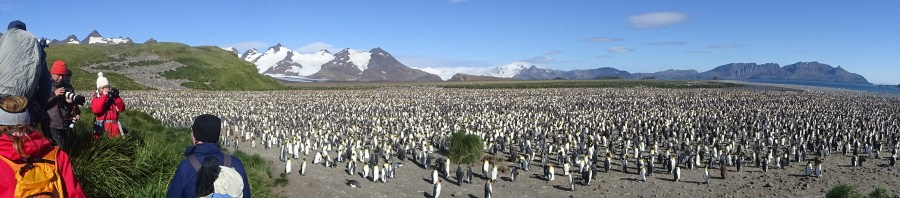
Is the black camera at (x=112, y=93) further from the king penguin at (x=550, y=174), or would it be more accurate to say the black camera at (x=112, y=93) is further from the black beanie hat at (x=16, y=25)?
the king penguin at (x=550, y=174)

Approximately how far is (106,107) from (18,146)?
459cm

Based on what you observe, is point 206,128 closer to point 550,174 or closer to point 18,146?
point 18,146

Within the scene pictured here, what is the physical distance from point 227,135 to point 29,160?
24.1 m

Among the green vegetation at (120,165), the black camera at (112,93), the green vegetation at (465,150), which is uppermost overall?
the black camera at (112,93)

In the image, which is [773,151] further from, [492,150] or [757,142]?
[492,150]

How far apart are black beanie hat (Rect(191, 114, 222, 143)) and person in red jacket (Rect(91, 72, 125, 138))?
3172 millimetres

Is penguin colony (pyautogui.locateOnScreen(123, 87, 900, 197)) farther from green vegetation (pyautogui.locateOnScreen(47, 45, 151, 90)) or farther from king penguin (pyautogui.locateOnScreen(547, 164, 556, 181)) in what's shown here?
green vegetation (pyautogui.locateOnScreen(47, 45, 151, 90))

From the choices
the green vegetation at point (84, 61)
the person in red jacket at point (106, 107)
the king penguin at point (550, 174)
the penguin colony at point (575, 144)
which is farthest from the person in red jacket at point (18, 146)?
the green vegetation at point (84, 61)

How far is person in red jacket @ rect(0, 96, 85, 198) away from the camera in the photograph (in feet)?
9.55

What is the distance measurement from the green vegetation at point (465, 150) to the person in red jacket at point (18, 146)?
53.3ft

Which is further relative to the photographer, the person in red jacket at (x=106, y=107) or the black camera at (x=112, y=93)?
the person in red jacket at (x=106, y=107)

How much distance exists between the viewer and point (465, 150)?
19.3m

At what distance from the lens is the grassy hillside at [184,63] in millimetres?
72000

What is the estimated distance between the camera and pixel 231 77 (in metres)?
86.1
